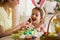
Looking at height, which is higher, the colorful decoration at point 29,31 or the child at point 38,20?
the child at point 38,20

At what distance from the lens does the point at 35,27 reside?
75 cm

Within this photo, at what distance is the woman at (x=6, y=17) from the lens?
75 cm

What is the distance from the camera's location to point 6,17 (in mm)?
748

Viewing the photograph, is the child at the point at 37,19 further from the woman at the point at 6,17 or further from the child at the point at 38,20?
the woman at the point at 6,17

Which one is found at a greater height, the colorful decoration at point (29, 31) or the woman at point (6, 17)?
the woman at point (6, 17)

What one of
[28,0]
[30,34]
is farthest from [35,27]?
[28,0]

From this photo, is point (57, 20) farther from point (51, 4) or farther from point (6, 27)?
point (6, 27)

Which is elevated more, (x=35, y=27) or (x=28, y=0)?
(x=28, y=0)

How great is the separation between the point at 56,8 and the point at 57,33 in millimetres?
141

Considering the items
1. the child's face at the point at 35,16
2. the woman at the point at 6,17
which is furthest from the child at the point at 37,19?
the woman at the point at 6,17

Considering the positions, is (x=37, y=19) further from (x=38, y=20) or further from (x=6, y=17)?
(x=6, y=17)

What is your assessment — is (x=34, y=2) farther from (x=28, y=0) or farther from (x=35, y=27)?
(x=35, y=27)

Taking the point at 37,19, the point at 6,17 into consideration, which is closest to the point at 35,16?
the point at 37,19

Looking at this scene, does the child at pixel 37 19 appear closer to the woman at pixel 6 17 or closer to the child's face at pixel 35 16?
the child's face at pixel 35 16
